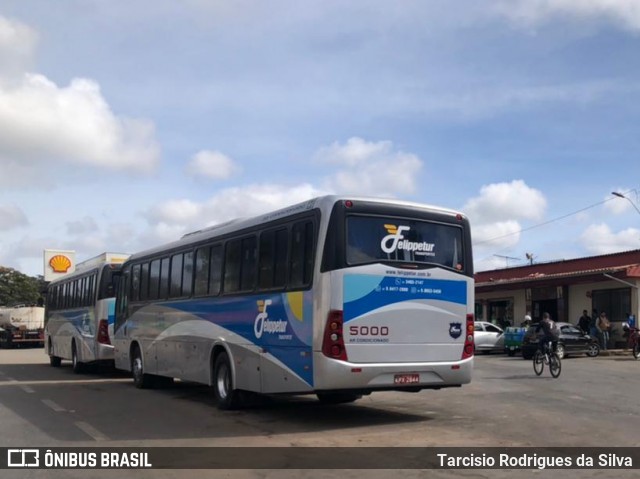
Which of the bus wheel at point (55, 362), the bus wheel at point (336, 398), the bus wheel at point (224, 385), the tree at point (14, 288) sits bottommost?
the bus wheel at point (55, 362)

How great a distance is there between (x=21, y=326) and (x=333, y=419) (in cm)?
3608

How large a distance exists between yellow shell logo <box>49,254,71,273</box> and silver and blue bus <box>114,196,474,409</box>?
43.1 meters

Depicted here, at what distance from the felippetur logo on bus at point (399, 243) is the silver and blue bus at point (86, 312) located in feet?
36.6

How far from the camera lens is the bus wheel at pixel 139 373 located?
55.0 feet

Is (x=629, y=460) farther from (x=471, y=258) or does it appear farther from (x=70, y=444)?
(x=70, y=444)

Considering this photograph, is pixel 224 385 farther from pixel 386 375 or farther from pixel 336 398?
pixel 386 375

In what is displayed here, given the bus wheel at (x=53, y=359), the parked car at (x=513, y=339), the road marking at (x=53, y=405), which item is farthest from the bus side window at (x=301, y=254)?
the parked car at (x=513, y=339)

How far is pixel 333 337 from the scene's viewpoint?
9.88 m

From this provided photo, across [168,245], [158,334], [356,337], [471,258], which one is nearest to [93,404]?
[158,334]

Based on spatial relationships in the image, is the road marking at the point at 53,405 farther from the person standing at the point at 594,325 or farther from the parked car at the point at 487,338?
the person standing at the point at 594,325

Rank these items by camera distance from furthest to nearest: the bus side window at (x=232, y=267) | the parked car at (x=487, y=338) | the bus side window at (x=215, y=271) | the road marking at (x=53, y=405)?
the parked car at (x=487, y=338) < the bus side window at (x=215, y=271) < the road marking at (x=53, y=405) < the bus side window at (x=232, y=267)

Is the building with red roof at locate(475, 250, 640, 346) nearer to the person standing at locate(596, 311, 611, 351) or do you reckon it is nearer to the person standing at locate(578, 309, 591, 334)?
the person standing at locate(578, 309, 591, 334)

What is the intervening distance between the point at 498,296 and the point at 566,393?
85.8 ft

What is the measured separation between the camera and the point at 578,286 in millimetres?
34094
